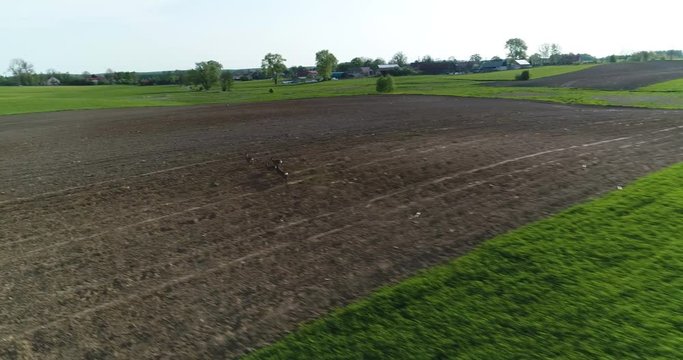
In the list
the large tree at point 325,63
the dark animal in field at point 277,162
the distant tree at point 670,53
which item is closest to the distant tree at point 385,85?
the dark animal in field at point 277,162

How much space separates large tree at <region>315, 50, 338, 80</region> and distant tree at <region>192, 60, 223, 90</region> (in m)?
32.9

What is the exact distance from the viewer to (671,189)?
1013 cm

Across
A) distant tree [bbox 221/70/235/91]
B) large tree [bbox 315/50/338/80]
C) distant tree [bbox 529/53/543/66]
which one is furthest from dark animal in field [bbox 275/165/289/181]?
distant tree [bbox 529/53/543/66]

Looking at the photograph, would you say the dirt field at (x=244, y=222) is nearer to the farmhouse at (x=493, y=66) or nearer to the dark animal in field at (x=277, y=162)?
the dark animal in field at (x=277, y=162)

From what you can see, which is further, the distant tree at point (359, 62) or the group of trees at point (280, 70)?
the distant tree at point (359, 62)

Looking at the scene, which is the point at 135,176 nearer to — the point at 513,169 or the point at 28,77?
the point at 513,169

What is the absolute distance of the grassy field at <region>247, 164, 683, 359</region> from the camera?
4.95m

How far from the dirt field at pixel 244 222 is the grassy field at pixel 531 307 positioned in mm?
485

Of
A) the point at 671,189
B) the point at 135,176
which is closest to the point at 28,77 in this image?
the point at 135,176

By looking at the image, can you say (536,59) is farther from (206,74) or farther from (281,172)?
(281,172)

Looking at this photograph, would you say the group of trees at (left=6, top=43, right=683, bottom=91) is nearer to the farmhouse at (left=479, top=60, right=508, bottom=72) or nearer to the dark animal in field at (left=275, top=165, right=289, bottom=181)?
the farmhouse at (left=479, top=60, right=508, bottom=72)

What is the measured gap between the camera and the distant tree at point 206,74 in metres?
110

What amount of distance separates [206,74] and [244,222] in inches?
4250

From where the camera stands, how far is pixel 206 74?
110 meters
